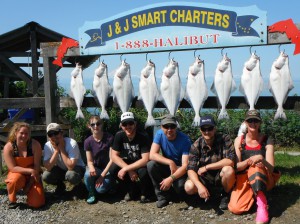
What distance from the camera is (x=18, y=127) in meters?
4.64

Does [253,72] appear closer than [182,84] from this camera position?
Yes

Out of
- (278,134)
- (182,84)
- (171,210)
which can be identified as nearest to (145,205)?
(171,210)

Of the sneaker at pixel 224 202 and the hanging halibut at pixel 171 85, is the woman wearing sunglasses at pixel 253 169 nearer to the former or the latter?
the sneaker at pixel 224 202

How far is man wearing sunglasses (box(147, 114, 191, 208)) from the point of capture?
4363mm

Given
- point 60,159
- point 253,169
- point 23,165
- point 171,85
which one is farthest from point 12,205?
point 253,169

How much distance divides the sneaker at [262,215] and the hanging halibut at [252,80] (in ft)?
3.99

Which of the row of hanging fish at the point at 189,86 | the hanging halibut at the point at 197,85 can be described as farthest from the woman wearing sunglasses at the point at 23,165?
the hanging halibut at the point at 197,85

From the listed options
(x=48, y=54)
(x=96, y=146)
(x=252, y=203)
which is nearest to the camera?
(x=252, y=203)

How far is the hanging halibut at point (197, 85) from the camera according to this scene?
4.80m

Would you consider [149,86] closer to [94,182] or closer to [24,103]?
[94,182]

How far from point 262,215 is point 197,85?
165cm

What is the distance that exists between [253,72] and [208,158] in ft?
3.67

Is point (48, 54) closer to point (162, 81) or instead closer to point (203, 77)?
point (162, 81)

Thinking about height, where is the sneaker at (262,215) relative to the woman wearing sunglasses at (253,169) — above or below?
below
